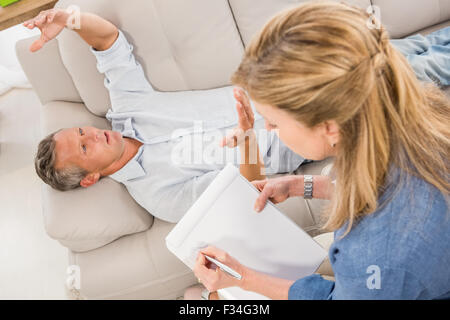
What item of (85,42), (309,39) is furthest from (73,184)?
(309,39)

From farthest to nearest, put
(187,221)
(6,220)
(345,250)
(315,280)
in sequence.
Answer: (6,220)
(187,221)
(315,280)
(345,250)

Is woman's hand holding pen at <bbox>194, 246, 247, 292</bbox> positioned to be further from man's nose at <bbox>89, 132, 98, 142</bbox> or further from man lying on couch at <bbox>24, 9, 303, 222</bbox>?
man's nose at <bbox>89, 132, 98, 142</bbox>

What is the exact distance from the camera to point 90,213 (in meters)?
1.30

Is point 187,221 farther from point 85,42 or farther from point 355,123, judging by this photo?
point 85,42

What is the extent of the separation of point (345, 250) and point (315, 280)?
0.20 meters

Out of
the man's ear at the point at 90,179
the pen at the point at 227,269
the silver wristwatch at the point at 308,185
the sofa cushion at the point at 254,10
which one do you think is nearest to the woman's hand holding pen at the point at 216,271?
the pen at the point at 227,269

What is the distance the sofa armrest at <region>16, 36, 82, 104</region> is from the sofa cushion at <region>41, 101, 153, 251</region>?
0.12 metres

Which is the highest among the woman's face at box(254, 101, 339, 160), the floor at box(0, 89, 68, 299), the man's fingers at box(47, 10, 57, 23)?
the man's fingers at box(47, 10, 57, 23)

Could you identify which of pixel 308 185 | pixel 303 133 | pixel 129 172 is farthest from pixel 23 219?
pixel 303 133

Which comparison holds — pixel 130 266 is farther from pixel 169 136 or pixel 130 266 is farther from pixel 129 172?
pixel 169 136

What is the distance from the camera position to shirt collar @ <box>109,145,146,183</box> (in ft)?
4.53

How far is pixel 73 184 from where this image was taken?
133 cm

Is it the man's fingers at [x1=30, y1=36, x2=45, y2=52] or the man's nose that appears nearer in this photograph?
the man's fingers at [x1=30, y1=36, x2=45, y2=52]

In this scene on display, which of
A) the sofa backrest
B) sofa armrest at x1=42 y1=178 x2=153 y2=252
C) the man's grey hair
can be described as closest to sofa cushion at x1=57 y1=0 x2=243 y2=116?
the sofa backrest
